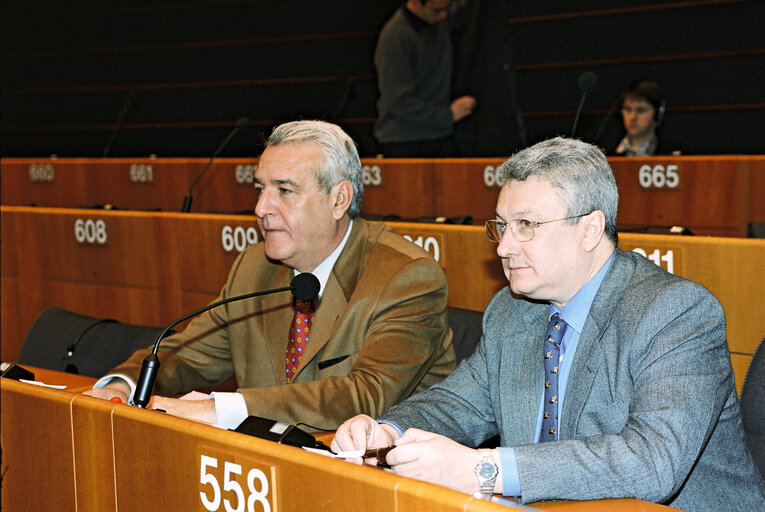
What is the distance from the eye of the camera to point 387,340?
2.31 metres

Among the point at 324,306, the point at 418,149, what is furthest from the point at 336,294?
the point at 418,149

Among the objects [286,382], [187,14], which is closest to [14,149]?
[187,14]

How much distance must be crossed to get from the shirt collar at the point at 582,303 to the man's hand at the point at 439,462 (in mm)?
437

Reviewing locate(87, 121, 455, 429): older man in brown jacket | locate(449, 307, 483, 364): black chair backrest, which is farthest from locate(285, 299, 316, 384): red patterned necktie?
locate(449, 307, 483, 364): black chair backrest

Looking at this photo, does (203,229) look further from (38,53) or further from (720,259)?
(38,53)

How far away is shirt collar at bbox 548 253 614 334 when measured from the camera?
1866 mm

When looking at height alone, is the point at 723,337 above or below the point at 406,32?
below

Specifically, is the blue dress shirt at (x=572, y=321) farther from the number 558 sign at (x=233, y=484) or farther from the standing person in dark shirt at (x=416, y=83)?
the standing person in dark shirt at (x=416, y=83)

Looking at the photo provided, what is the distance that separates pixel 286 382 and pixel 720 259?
1.38m

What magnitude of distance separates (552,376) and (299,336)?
Answer: 0.85m

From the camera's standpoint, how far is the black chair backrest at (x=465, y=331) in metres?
2.53

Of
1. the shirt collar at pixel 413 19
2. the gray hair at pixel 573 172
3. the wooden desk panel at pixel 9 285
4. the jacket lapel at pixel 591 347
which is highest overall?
the shirt collar at pixel 413 19

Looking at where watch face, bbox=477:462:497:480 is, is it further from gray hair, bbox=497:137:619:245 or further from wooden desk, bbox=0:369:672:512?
gray hair, bbox=497:137:619:245

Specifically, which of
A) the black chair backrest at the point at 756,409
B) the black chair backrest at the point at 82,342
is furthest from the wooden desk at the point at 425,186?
the black chair backrest at the point at 756,409
